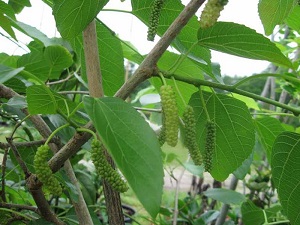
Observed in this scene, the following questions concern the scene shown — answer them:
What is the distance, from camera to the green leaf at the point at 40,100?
52cm

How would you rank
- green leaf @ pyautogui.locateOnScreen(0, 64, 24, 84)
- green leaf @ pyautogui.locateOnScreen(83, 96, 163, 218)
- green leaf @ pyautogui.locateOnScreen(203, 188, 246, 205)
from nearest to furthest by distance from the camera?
1. green leaf @ pyautogui.locateOnScreen(83, 96, 163, 218)
2. green leaf @ pyautogui.locateOnScreen(0, 64, 24, 84)
3. green leaf @ pyautogui.locateOnScreen(203, 188, 246, 205)

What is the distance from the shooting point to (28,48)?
3.20ft

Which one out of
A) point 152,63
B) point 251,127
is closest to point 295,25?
point 251,127

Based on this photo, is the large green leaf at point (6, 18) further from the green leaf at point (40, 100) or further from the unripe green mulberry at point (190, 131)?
the unripe green mulberry at point (190, 131)

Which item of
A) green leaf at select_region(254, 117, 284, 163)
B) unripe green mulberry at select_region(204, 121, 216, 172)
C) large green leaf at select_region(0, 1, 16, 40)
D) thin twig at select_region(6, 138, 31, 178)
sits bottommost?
thin twig at select_region(6, 138, 31, 178)

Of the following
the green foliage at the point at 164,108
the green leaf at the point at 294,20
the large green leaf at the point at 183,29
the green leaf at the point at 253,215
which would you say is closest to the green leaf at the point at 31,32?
the green foliage at the point at 164,108

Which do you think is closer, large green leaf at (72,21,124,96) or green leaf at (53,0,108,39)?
green leaf at (53,0,108,39)

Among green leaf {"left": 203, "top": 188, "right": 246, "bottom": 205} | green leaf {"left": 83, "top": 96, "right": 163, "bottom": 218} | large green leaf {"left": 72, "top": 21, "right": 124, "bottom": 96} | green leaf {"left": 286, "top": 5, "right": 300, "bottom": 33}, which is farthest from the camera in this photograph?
green leaf {"left": 203, "top": 188, "right": 246, "bottom": 205}

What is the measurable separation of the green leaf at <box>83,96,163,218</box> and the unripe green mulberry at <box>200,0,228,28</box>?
0.12 metres

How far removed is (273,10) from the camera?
575 mm

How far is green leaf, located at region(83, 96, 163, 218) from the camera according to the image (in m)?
0.37

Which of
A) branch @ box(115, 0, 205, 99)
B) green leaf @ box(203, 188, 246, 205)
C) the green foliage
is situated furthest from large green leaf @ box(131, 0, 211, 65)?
green leaf @ box(203, 188, 246, 205)

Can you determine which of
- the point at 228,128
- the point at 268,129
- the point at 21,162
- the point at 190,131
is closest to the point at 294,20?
the point at 268,129

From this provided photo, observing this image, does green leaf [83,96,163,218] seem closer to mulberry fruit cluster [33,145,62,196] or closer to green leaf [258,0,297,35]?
mulberry fruit cluster [33,145,62,196]
